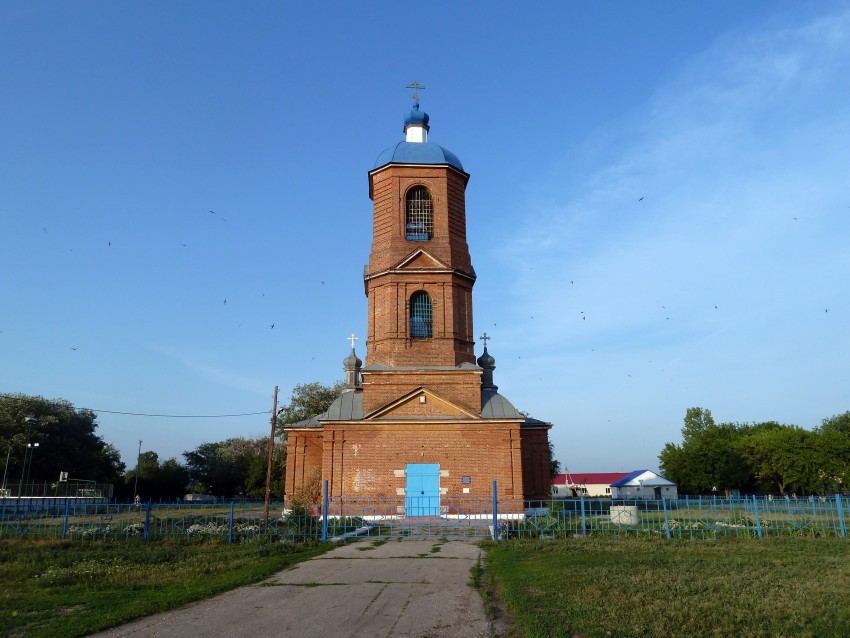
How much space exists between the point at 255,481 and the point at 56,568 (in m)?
36.9

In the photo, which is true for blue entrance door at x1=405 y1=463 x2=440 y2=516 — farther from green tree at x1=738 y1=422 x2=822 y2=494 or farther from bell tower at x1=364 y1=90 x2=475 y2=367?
green tree at x1=738 y1=422 x2=822 y2=494

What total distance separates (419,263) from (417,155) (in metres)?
5.21

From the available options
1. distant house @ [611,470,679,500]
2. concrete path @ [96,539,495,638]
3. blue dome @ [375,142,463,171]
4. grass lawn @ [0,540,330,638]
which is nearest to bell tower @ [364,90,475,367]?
blue dome @ [375,142,463,171]

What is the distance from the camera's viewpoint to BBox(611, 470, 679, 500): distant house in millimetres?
60875

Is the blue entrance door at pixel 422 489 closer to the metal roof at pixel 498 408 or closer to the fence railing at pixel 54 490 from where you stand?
the metal roof at pixel 498 408

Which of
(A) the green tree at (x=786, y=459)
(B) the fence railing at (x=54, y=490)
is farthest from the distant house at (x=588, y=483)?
(B) the fence railing at (x=54, y=490)

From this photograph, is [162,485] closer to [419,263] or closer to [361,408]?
[361,408]

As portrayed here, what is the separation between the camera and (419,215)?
2727 centimetres

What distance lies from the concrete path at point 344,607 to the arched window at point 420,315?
14.1 metres

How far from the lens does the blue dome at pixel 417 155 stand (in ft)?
90.3

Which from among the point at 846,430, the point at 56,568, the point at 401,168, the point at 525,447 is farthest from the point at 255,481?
the point at 846,430

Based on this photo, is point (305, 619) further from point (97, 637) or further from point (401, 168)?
point (401, 168)

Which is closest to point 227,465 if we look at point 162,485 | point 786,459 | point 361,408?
point 162,485

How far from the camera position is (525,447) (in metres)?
29.3
